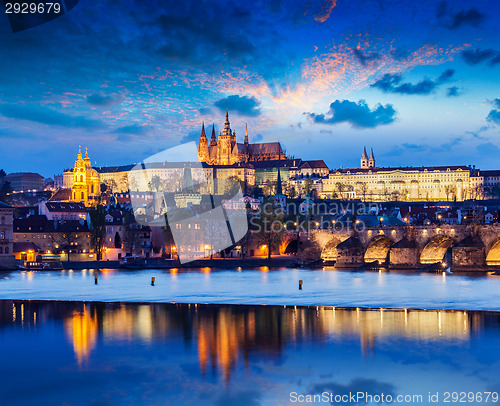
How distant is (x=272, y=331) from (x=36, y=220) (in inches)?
1566

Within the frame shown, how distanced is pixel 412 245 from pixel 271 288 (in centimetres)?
1571

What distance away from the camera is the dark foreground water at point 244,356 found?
13562 mm

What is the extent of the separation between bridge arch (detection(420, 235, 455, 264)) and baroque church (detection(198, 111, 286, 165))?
109686 millimetres

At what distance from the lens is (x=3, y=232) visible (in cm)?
4431

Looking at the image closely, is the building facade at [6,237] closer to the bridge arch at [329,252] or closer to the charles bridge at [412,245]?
the charles bridge at [412,245]

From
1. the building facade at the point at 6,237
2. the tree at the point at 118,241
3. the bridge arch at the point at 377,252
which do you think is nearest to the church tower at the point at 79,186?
the tree at the point at 118,241

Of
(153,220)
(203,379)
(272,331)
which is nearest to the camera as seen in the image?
(203,379)

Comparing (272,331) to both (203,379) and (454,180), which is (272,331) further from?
(454,180)

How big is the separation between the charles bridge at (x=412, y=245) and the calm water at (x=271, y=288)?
3.17 m

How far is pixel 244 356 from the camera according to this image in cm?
1647

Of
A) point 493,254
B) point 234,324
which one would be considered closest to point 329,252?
point 493,254

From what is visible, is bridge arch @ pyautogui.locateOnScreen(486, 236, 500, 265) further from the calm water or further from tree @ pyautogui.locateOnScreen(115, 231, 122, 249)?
tree @ pyautogui.locateOnScreen(115, 231, 122, 249)

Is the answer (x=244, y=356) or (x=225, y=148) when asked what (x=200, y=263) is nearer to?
(x=244, y=356)

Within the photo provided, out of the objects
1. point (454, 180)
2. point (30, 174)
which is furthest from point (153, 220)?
point (30, 174)
